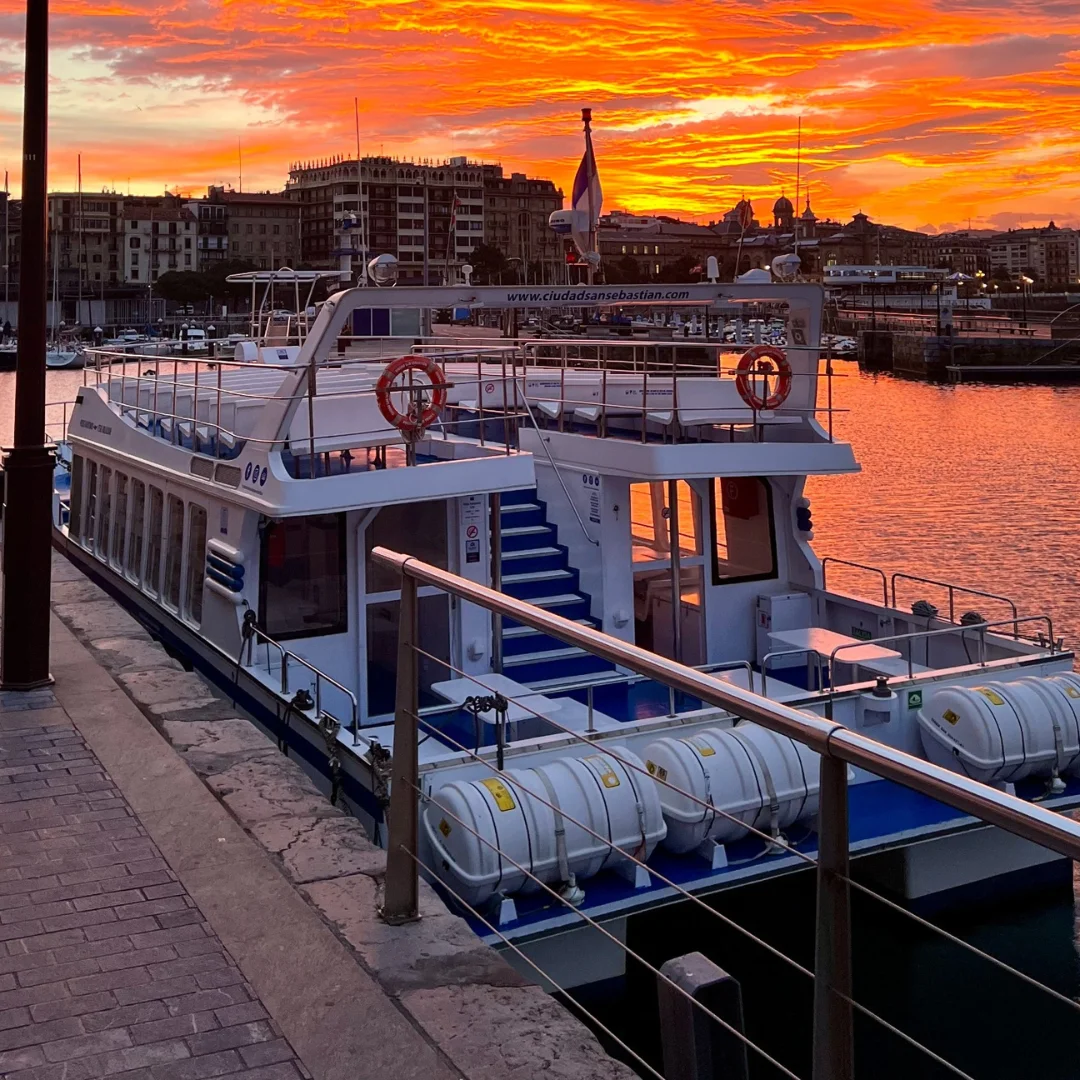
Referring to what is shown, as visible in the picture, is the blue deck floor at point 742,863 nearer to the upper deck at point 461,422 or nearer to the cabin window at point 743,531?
the upper deck at point 461,422

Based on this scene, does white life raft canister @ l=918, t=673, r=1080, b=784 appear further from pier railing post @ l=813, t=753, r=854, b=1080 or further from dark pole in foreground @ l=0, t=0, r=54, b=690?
pier railing post @ l=813, t=753, r=854, b=1080

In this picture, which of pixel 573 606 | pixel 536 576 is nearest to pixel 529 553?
pixel 536 576

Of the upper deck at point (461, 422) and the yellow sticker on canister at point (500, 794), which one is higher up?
the upper deck at point (461, 422)

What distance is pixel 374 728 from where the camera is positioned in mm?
10711

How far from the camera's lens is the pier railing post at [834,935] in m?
2.83

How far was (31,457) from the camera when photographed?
852cm

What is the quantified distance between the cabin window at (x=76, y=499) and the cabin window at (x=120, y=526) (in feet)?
6.39

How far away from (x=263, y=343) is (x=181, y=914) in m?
14.6

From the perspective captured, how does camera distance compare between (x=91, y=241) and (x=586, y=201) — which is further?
(x=91, y=241)

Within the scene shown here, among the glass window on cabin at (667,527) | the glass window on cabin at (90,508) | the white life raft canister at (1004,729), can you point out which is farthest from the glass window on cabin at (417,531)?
the glass window on cabin at (90,508)

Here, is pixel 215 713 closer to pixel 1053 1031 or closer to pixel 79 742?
pixel 79 742

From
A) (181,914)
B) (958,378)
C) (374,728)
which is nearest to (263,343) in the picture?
(374,728)

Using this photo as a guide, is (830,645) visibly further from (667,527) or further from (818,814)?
(818,814)

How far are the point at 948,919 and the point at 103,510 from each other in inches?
433
